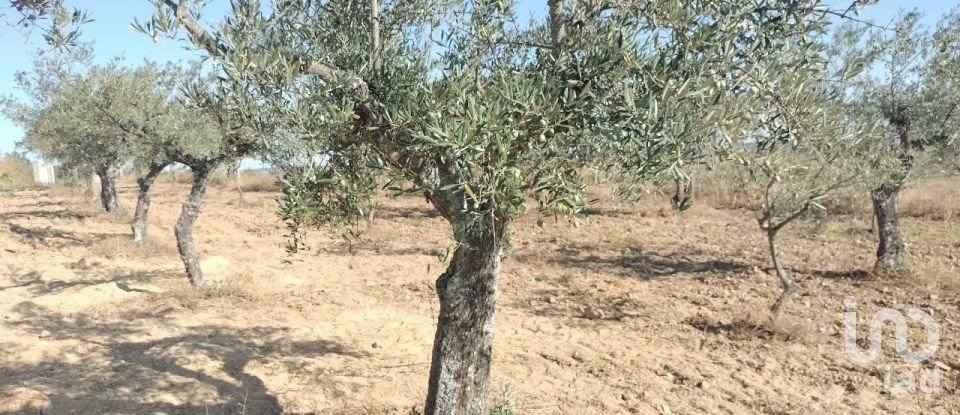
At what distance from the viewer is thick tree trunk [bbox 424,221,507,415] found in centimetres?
441

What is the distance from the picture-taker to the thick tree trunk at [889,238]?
1144cm

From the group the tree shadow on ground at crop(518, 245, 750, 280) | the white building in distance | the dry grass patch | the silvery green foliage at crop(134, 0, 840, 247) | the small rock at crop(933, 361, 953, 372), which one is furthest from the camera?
the white building in distance

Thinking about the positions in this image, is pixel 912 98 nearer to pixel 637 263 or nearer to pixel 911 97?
pixel 911 97

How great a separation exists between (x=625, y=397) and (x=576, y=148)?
410cm

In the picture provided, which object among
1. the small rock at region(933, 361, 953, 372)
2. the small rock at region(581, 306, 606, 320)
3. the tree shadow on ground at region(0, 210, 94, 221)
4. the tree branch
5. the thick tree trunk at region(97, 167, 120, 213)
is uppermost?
the tree branch

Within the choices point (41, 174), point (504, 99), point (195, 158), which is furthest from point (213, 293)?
point (41, 174)

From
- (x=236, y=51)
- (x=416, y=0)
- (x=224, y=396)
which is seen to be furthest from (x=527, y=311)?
(x=236, y=51)

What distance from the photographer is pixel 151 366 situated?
7535 millimetres

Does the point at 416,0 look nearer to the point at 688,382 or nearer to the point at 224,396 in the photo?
the point at 224,396

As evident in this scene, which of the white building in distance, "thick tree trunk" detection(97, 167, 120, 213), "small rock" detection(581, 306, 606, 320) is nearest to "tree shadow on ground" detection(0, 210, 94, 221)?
"thick tree trunk" detection(97, 167, 120, 213)

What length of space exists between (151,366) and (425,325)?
153 inches

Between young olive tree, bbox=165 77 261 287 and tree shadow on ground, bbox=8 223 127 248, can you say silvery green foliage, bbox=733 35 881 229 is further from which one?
tree shadow on ground, bbox=8 223 127 248

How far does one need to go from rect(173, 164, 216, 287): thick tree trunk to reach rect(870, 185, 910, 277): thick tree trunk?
12.8m

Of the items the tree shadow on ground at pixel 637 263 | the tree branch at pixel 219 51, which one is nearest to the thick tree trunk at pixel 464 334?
the tree branch at pixel 219 51
